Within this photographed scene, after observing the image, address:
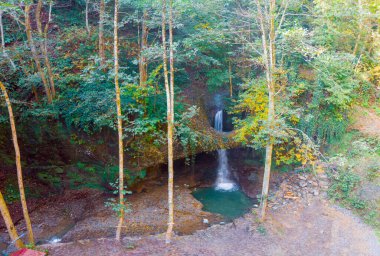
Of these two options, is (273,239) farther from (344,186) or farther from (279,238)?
(344,186)

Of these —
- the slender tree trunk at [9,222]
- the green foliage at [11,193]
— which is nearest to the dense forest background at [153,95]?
the green foliage at [11,193]

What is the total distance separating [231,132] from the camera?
17344 millimetres

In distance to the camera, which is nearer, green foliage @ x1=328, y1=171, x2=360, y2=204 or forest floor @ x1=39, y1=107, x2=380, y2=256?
forest floor @ x1=39, y1=107, x2=380, y2=256

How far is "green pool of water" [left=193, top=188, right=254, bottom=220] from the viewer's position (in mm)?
13188

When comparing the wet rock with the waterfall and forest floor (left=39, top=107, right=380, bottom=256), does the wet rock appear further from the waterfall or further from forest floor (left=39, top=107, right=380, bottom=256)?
the waterfall

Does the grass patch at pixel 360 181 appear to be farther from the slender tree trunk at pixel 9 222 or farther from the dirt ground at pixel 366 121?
the slender tree trunk at pixel 9 222

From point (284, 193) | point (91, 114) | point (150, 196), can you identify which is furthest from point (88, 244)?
point (284, 193)

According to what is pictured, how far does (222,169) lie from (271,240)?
23.2 ft

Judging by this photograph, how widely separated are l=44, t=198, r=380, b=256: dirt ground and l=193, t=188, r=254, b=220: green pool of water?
49.3 inches

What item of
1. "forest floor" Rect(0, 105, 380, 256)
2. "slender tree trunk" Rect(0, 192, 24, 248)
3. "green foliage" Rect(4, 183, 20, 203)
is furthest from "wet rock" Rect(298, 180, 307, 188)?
"green foliage" Rect(4, 183, 20, 203)

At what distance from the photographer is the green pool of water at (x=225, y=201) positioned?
1319 centimetres

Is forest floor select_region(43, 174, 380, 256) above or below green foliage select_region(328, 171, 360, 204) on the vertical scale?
below

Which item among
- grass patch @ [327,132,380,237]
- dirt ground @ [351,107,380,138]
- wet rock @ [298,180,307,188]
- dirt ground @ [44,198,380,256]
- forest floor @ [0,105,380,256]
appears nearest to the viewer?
dirt ground @ [44,198,380,256]

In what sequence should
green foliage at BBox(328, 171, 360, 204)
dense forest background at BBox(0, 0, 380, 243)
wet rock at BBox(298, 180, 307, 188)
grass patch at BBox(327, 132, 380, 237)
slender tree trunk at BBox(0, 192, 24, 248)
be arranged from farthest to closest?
wet rock at BBox(298, 180, 307, 188), dense forest background at BBox(0, 0, 380, 243), green foliage at BBox(328, 171, 360, 204), grass patch at BBox(327, 132, 380, 237), slender tree trunk at BBox(0, 192, 24, 248)
